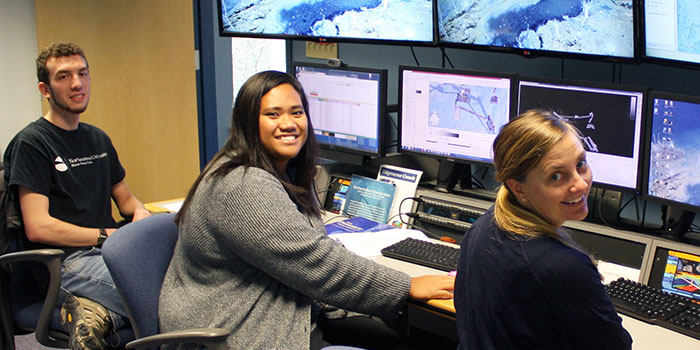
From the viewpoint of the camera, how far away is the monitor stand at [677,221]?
1956mm

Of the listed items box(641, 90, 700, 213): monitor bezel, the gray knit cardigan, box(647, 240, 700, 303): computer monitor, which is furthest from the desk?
box(641, 90, 700, 213): monitor bezel

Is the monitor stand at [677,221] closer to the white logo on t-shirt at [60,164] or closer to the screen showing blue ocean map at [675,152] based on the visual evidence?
the screen showing blue ocean map at [675,152]

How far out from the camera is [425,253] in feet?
7.02

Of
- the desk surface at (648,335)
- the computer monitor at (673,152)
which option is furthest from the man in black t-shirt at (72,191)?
the computer monitor at (673,152)

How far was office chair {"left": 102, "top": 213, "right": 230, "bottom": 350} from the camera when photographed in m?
1.71

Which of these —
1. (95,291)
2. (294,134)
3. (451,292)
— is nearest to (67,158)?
(95,291)

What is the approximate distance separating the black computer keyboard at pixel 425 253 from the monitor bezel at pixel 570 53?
67cm

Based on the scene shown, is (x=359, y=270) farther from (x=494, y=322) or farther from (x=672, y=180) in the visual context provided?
(x=672, y=180)

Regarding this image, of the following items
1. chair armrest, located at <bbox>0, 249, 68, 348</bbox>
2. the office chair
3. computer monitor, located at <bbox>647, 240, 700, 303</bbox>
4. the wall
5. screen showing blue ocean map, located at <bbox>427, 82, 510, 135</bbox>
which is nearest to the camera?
the office chair

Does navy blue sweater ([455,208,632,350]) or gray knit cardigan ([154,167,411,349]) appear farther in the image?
gray knit cardigan ([154,167,411,349])

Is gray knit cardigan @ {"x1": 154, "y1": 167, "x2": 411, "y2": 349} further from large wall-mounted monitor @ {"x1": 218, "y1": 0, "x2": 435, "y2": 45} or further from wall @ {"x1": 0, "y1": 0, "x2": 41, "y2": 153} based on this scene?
wall @ {"x1": 0, "y1": 0, "x2": 41, "y2": 153}

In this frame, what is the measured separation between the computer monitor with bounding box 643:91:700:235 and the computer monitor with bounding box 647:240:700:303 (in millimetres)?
79

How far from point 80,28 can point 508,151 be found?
338cm

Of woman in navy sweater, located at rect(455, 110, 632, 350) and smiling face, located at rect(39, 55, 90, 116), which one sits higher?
smiling face, located at rect(39, 55, 90, 116)
